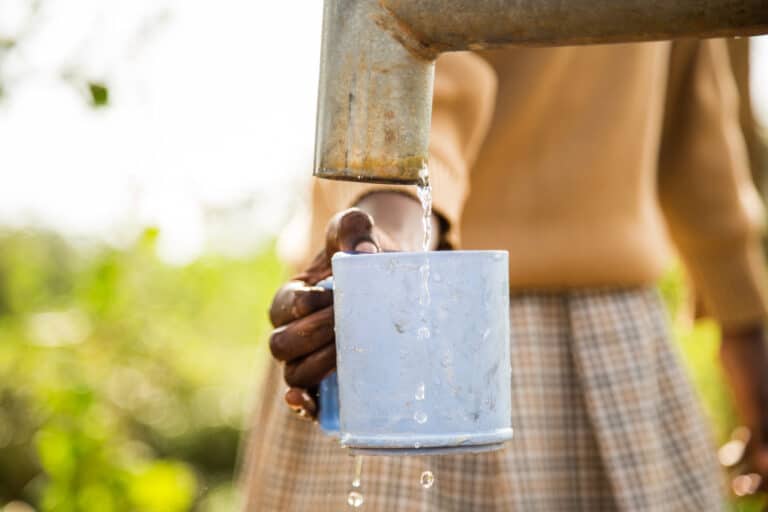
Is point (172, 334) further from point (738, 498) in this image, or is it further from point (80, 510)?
point (738, 498)

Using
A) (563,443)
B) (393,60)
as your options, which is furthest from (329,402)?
(563,443)

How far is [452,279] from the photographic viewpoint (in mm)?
1056

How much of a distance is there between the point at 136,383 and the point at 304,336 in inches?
160

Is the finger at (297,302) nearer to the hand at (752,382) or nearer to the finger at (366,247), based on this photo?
the finger at (366,247)

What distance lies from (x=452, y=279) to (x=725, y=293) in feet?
5.18

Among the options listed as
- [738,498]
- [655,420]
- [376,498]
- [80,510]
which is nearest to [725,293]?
[738,498]

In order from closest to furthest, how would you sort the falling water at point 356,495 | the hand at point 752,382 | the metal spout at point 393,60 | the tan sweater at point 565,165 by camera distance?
the metal spout at point 393,60 → the falling water at point 356,495 → the tan sweater at point 565,165 → the hand at point 752,382

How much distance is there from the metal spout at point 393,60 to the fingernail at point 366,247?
0.42ft

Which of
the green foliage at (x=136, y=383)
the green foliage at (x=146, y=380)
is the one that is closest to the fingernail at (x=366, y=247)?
the green foliage at (x=136, y=383)

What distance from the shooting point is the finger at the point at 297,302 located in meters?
1.22

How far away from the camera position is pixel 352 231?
3.93 feet

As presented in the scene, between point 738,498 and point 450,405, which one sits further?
point 738,498

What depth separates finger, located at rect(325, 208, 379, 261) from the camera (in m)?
1.19

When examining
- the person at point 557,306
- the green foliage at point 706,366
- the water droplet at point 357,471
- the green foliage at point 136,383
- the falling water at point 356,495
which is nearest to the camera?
the water droplet at point 357,471
